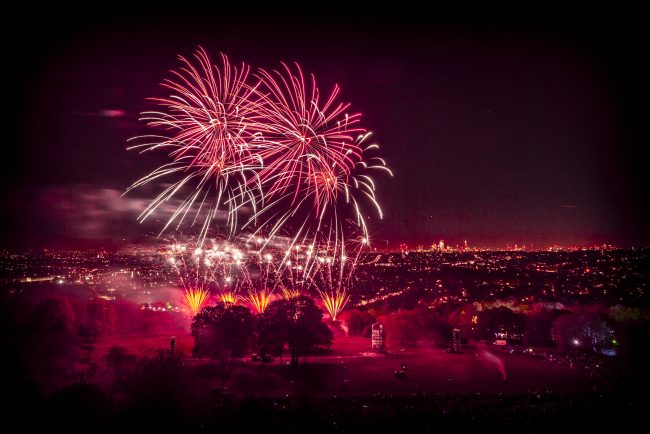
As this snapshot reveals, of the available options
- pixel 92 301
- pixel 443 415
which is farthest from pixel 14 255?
pixel 443 415

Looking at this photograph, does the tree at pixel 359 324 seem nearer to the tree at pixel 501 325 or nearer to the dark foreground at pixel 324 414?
the tree at pixel 501 325

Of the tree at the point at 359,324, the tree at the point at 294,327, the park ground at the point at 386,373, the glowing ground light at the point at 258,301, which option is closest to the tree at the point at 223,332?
the park ground at the point at 386,373

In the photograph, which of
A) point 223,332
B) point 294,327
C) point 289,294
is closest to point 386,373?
point 294,327

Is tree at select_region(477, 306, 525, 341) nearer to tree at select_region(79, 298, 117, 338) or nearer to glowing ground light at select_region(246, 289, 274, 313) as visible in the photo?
glowing ground light at select_region(246, 289, 274, 313)

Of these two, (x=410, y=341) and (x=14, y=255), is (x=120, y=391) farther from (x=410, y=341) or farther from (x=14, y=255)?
(x=14, y=255)

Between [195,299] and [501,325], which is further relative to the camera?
[195,299]

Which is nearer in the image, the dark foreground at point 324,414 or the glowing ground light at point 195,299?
the dark foreground at point 324,414

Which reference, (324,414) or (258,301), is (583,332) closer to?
(258,301)

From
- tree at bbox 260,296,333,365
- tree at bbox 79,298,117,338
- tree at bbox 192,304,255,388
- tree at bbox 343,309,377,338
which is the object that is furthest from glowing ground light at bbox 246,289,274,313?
tree at bbox 192,304,255,388
